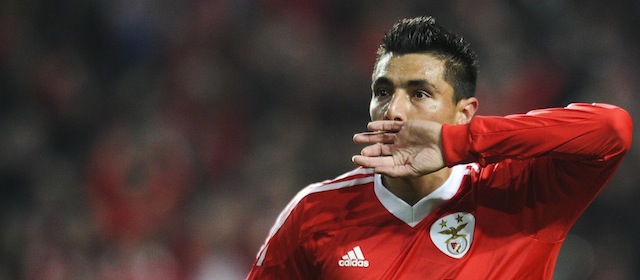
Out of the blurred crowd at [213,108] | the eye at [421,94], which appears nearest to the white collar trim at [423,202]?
the eye at [421,94]

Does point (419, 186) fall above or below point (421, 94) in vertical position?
below

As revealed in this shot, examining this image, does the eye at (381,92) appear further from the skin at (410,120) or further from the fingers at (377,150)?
the fingers at (377,150)

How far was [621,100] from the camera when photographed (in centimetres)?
525

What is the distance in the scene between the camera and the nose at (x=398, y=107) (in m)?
2.43

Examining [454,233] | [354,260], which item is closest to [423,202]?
[454,233]

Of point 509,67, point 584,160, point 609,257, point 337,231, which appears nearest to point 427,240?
point 337,231

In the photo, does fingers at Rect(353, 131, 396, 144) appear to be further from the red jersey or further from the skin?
the red jersey

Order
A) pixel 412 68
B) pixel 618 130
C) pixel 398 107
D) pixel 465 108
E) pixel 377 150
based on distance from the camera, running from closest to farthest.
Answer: pixel 618 130 → pixel 377 150 → pixel 398 107 → pixel 412 68 → pixel 465 108

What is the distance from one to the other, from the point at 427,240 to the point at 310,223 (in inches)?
16.0

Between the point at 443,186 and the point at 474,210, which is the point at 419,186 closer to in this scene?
the point at 443,186

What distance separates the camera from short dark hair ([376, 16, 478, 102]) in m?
2.62

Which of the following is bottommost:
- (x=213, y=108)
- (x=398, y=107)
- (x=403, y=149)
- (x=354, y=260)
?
(x=354, y=260)

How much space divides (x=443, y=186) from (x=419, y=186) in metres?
0.08

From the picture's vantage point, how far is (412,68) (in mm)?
2562
